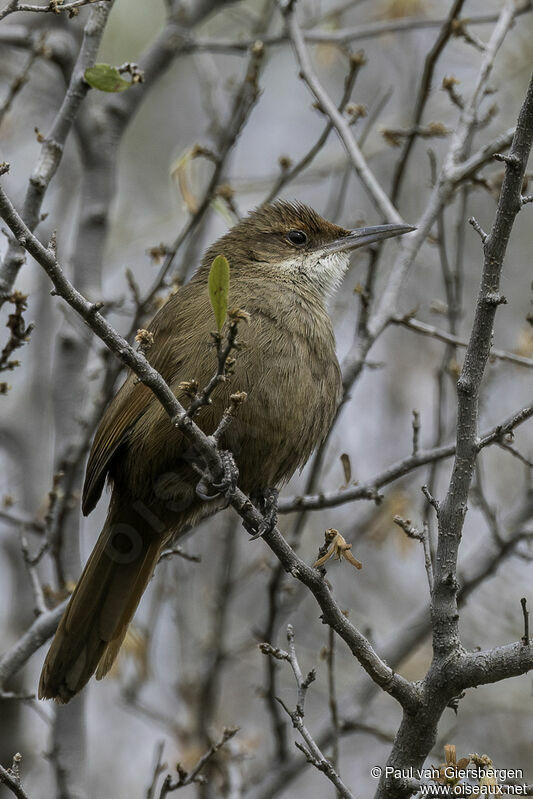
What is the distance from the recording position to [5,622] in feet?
22.8

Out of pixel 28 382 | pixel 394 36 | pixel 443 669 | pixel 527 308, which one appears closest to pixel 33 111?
pixel 28 382

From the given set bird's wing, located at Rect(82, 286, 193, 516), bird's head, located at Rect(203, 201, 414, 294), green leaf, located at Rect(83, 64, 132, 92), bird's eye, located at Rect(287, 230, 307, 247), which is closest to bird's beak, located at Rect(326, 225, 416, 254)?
bird's head, located at Rect(203, 201, 414, 294)

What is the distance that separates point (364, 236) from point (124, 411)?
1574 mm

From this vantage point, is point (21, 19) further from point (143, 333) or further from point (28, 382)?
point (143, 333)

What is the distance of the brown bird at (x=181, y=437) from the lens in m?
4.09

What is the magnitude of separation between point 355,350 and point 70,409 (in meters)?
1.56

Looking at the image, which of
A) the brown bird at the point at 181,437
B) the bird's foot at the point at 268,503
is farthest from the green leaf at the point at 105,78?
the bird's foot at the point at 268,503

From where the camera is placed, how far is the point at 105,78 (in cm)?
370

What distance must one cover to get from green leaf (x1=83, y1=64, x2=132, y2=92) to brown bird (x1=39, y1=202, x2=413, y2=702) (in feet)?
3.33

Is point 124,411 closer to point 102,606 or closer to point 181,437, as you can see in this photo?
point 181,437

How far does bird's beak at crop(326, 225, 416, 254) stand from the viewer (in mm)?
4809

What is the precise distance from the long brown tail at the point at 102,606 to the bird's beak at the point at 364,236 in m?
1.72

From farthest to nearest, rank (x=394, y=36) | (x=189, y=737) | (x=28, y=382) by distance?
(x=394, y=36), (x=28, y=382), (x=189, y=737)

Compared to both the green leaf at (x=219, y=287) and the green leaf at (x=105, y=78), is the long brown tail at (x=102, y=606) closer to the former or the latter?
the green leaf at (x=219, y=287)
